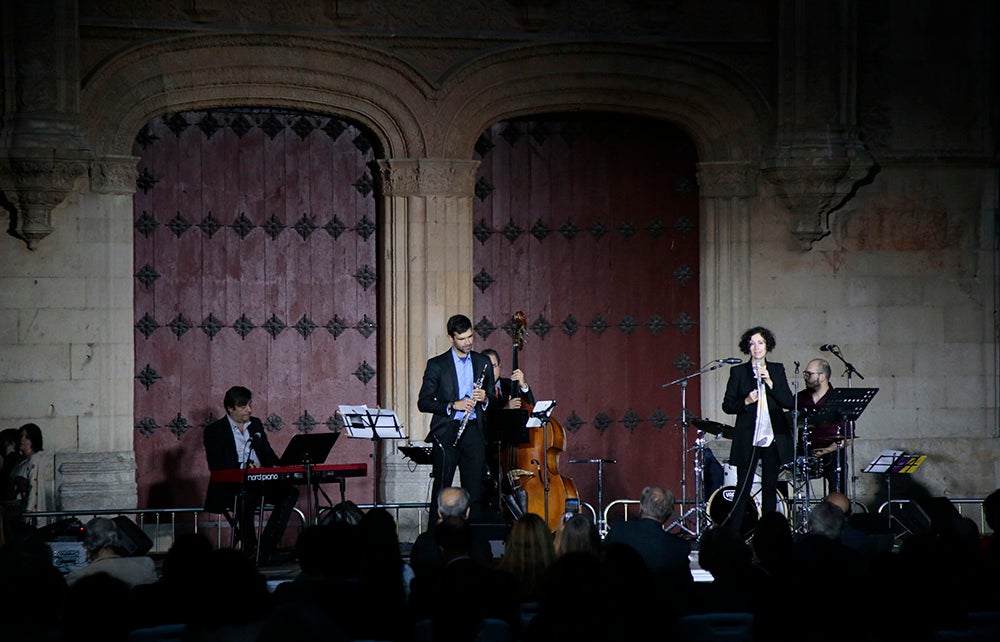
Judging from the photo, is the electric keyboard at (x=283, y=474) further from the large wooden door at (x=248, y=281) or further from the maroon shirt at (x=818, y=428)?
the maroon shirt at (x=818, y=428)

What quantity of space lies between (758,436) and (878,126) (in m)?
3.28

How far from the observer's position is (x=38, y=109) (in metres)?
10.9

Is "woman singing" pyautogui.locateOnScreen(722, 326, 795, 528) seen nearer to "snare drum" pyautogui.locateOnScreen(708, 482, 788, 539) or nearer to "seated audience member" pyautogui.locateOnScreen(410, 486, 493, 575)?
"snare drum" pyautogui.locateOnScreen(708, 482, 788, 539)

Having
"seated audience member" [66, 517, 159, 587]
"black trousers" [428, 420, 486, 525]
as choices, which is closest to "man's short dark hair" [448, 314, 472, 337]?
"black trousers" [428, 420, 486, 525]

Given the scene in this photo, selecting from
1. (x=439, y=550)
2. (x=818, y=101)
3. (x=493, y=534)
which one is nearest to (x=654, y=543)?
(x=439, y=550)

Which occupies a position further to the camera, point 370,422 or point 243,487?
point 243,487

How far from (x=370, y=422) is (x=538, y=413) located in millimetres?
1090

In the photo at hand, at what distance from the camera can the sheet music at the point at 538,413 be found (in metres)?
9.91

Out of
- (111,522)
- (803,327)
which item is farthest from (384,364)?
(111,522)

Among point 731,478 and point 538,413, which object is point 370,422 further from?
point 731,478

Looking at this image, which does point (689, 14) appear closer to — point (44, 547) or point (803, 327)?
point (803, 327)

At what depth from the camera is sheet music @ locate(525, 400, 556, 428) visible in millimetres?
9914

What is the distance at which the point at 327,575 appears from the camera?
18.1 ft

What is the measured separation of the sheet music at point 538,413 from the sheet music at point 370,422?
0.86m
